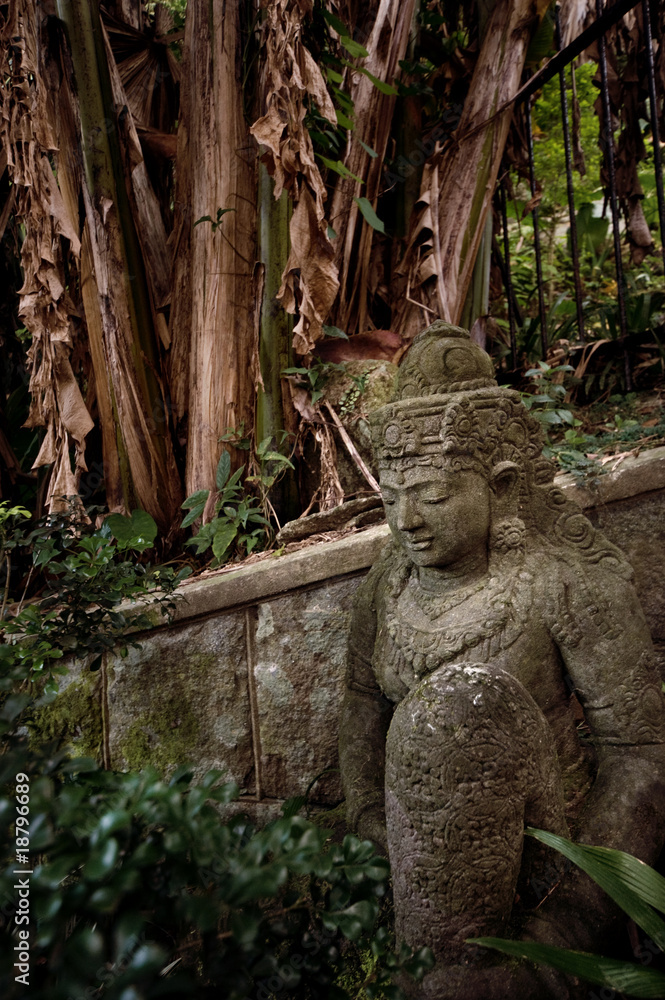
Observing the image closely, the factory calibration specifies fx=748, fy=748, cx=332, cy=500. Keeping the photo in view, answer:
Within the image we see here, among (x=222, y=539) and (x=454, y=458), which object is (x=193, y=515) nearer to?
(x=222, y=539)

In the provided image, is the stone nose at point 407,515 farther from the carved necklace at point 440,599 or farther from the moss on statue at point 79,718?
the moss on statue at point 79,718

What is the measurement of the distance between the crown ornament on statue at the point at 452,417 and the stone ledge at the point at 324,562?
26.6 inches

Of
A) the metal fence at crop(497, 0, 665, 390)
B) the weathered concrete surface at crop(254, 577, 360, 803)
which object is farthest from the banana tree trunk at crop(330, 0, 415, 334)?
the weathered concrete surface at crop(254, 577, 360, 803)

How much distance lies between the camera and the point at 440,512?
1858 millimetres

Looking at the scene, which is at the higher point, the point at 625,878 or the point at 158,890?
the point at 158,890

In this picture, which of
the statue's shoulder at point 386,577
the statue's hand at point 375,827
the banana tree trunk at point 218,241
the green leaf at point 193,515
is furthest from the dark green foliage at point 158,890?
the banana tree trunk at point 218,241

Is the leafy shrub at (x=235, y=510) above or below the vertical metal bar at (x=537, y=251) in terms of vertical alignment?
below

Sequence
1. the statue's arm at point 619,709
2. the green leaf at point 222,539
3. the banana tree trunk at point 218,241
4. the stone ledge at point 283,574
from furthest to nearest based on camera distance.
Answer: the banana tree trunk at point 218,241, the green leaf at point 222,539, the stone ledge at point 283,574, the statue's arm at point 619,709

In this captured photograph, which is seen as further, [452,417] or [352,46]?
[352,46]

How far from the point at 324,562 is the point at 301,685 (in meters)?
0.44

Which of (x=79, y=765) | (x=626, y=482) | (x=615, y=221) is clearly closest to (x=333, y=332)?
(x=615, y=221)

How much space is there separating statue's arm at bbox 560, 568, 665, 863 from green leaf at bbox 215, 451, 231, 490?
1.73 m

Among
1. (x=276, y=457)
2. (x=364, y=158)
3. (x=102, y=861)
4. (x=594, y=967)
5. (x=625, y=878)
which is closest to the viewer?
(x=102, y=861)

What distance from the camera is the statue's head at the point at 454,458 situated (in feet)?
6.10
